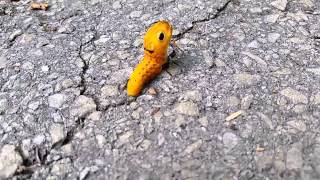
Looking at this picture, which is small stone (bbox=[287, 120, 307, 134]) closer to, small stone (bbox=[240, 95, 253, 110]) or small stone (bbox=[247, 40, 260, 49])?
small stone (bbox=[240, 95, 253, 110])

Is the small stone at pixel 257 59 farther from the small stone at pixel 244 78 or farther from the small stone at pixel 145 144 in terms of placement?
the small stone at pixel 145 144

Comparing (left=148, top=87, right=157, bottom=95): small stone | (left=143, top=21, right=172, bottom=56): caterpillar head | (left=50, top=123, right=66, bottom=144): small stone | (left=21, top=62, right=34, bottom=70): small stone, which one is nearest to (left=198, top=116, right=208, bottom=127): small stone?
(left=148, top=87, right=157, bottom=95): small stone

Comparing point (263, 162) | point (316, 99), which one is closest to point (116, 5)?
point (316, 99)

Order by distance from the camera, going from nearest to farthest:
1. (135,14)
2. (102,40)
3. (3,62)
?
(3,62), (102,40), (135,14)

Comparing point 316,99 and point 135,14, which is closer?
point 316,99

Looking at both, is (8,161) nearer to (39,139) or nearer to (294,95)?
(39,139)

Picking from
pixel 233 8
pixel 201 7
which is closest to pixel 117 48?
pixel 201 7

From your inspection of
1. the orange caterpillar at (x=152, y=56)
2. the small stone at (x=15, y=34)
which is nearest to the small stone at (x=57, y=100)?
the orange caterpillar at (x=152, y=56)
